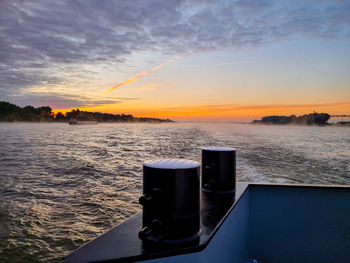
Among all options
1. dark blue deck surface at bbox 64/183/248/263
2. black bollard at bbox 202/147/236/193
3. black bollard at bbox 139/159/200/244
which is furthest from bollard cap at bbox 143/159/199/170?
black bollard at bbox 202/147/236/193

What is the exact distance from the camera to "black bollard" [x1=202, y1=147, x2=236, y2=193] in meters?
2.19

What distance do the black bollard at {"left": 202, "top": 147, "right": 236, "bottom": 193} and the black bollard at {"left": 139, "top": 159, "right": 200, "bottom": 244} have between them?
86cm

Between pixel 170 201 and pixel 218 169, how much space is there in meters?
1.10

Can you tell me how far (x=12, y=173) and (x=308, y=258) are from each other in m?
16.1

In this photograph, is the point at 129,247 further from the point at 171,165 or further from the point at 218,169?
the point at 218,169

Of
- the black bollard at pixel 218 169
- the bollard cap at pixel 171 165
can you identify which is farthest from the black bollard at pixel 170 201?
the black bollard at pixel 218 169

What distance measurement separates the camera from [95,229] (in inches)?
249

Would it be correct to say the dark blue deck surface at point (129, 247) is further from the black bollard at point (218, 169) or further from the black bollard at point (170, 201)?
the black bollard at point (218, 169)

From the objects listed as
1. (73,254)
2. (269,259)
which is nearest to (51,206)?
(269,259)

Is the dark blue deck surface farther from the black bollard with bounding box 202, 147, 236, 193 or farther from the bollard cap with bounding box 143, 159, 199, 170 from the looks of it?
the black bollard with bounding box 202, 147, 236, 193

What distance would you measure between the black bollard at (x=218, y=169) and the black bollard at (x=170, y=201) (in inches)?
33.8

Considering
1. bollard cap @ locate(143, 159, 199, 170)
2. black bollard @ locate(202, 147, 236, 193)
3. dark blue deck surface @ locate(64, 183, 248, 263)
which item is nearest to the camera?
dark blue deck surface @ locate(64, 183, 248, 263)

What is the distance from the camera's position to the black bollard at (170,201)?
1.21m

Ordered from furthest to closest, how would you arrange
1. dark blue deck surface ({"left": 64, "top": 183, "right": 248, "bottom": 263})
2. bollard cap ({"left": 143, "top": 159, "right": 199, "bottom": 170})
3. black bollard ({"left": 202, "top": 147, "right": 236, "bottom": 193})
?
black bollard ({"left": 202, "top": 147, "right": 236, "bottom": 193}) → bollard cap ({"left": 143, "top": 159, "right": 199, "bottom": 170}) → dark blue deck surface ({"left": 64, "top": 183, "right": 248, "bottom": 263})
